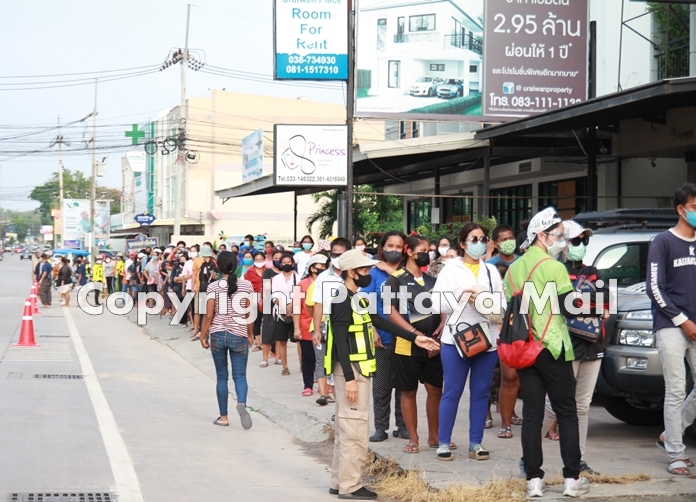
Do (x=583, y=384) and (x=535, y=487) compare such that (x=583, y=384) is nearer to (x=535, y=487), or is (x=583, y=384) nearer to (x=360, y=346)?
(x=535, y=487)


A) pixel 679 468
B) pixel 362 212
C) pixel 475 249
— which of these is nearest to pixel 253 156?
pixel 362 212

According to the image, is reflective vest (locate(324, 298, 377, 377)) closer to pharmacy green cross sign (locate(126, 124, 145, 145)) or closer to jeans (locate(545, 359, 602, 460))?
jeans (locate(545, 359, 602, 460))

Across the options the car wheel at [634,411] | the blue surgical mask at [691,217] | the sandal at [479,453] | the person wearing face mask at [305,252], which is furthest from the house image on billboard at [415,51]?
the blue surgical mask at [691,217]

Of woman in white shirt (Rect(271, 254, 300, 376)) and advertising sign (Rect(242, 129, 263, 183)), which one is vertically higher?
advertising sign (Rect(242, 129, 263, 183))

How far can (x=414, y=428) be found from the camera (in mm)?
8477

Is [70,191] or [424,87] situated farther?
[70,191]

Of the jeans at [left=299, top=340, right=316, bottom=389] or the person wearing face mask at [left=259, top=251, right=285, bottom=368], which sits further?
the person wearing face mask at [left=259, top=251, right=285, bottom=368]

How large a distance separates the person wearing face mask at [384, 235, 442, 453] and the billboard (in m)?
12.3

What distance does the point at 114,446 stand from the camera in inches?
351

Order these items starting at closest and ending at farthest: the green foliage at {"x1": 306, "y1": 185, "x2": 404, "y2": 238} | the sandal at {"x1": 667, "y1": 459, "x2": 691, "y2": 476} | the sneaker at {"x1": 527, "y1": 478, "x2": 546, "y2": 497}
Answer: the sneaker at {"x1": 527, "y1": 478, "x2": 546, "y2": 497} < the sandal at {"x1": 667, "y1": 459, "x2": 691, "y2": 476} < the green foliage at {"x1": 306, "y1": 185, "x2": 404, "y2": 238}

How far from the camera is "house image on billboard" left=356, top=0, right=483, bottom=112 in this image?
67.5ft

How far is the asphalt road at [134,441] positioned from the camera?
740cm

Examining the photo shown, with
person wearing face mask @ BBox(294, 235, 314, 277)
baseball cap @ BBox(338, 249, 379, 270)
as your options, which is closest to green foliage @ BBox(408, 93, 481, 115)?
person wearing face mask @ BBox(294, 235, 314, 277)

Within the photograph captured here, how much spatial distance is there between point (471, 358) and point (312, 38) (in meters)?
12.5
